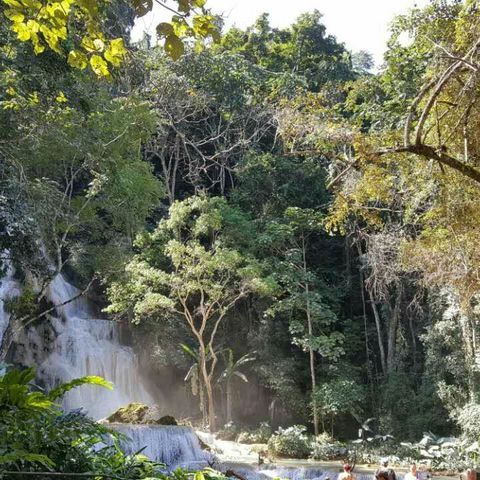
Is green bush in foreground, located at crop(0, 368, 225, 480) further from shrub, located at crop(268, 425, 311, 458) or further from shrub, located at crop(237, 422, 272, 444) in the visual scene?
shrub, located at crop(237, 422, 272, 444)

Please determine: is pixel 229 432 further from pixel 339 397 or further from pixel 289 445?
pixel 339 397

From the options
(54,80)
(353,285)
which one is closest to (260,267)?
(353,285)

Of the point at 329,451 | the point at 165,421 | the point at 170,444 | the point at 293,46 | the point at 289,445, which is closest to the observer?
the point at 170,444

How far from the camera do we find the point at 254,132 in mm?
20672

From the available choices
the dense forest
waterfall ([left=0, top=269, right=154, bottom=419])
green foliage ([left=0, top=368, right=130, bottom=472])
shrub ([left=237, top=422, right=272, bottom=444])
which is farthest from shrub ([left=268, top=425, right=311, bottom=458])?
green foliage ([left=0, top=368, right=130, bottom=472])

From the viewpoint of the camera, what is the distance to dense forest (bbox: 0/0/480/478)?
25.8ft

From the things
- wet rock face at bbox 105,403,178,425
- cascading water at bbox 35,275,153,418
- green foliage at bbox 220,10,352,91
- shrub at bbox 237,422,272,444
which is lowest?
shrub at bbox 237,422,272,444

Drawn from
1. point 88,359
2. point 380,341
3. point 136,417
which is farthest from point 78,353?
point 380,341

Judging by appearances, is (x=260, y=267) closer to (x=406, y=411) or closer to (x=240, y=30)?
(x=406, y=411)

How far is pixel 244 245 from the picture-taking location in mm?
16094

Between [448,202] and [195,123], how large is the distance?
17242 millimetres

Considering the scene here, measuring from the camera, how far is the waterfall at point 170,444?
33.9 feet

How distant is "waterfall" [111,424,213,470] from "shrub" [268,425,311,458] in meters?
2.50

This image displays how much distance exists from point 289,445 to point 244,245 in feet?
18.1
